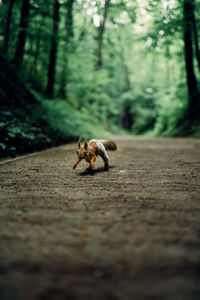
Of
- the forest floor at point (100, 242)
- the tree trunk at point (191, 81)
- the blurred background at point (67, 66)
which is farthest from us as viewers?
the tree trunk at point (191, 81)

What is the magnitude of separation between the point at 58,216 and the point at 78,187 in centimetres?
87

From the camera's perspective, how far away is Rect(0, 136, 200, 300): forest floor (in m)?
0.95

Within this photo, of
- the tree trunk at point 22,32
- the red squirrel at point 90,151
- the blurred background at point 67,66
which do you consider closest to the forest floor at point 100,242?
the red squirrel at point 90,151

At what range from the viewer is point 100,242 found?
130cm

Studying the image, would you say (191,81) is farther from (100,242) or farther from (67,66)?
(100,242)

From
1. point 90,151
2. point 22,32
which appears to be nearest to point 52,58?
point 22,32

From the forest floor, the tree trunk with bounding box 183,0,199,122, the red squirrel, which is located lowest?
the forest floor

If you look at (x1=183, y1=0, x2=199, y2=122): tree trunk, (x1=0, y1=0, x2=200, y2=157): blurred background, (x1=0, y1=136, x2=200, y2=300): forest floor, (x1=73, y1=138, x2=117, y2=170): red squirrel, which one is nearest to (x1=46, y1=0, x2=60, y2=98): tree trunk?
→ (x1=0, y1=0, x2=200, y2=157): blurred background

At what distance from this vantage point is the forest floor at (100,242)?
0.95 metres

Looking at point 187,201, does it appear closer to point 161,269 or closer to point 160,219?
point 160,219

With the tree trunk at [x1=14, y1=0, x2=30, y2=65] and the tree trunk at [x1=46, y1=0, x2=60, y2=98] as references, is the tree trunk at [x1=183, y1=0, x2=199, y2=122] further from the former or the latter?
the tree trunk at [x1=14, y1=0, x2=30, y2=65]

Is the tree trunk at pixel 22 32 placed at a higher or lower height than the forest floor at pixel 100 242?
higher

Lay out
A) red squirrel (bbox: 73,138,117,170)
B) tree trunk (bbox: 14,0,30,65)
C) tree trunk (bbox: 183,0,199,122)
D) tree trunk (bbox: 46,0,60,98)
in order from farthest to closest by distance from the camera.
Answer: tree trunk (bbox: 183,0,199,122) → tree trunk (bbox: 46,0,60,98) → tree trunk (bbox: 14,0,30,65) → red squirrel (bbox: 73,138,117,170)

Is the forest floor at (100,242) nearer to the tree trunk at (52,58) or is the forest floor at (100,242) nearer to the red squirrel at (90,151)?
the red squirrel at (90,151)
